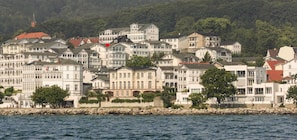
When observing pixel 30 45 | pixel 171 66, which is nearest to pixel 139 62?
pixel 171 66

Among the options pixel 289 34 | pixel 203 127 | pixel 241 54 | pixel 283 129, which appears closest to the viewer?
pixel 283 129

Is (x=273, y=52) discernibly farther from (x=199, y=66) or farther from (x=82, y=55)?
(x=199, y=66)

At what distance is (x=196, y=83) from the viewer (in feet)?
414

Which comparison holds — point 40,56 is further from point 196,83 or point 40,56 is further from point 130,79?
point 196,83

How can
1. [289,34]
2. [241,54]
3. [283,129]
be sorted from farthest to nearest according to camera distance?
[289,34] → [241,54] → [283,129]

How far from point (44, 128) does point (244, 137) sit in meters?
23.0

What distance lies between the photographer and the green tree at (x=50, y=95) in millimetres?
124625

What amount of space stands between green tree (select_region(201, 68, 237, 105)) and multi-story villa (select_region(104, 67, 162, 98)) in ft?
55.4

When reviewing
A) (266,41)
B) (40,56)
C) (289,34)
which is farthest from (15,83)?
(289,34)

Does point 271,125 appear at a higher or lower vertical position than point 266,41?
lower

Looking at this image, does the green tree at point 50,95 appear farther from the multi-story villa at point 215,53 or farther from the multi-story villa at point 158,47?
the multi-story villa at point 158,47

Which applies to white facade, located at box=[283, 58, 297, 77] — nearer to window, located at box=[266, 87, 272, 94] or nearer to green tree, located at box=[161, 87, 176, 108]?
window, located at box=[266, 87, 272, 94]

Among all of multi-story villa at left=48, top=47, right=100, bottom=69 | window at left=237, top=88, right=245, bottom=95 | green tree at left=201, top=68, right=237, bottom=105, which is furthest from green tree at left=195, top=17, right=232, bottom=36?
green tree at left=201, top=68, right=237, bottom=105

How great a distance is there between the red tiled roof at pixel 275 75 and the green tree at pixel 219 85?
1480cm
